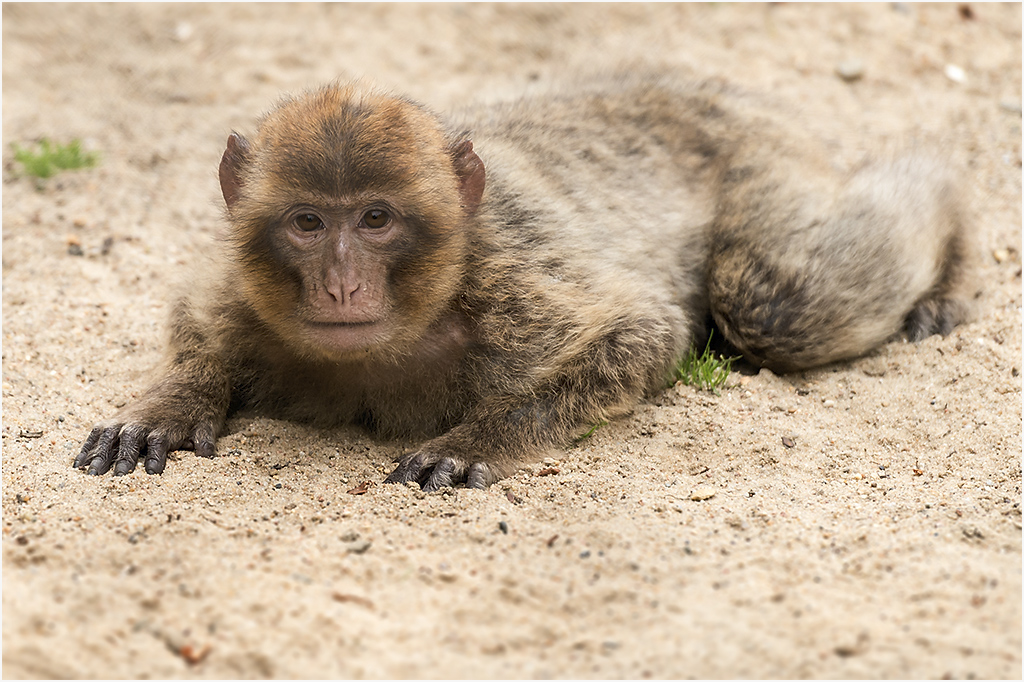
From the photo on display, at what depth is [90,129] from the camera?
7934 mm

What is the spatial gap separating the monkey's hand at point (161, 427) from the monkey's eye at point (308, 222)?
1195 mm

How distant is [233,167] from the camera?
15.0ft

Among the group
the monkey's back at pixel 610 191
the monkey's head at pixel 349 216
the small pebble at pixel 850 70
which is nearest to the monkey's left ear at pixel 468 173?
the monkey's head at pixel 349 216

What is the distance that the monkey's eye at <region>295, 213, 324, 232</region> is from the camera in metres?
4.24

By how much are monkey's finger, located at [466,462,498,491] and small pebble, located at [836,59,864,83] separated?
5.57m

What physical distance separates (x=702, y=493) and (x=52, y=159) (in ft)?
17.8

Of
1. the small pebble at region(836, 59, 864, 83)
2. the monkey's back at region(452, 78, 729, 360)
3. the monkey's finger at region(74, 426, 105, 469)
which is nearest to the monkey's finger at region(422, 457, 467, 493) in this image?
the monkey's back at region(452, 78, 729, 360)

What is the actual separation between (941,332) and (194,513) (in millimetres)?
4104

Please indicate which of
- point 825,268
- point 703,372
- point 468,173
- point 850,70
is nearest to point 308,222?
point 468,173

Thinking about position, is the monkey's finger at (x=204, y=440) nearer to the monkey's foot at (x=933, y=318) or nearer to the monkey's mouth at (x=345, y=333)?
the monkey's mouth at (x=345, y=333)

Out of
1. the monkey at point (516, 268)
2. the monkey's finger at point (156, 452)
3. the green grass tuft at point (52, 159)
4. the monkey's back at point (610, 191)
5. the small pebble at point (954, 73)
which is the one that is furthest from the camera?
the small pebble at point (954, 73)

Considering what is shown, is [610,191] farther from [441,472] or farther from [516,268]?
[441,472]

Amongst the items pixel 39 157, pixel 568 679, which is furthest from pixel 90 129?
pixel 568 679

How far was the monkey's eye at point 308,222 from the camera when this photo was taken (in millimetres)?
4242
